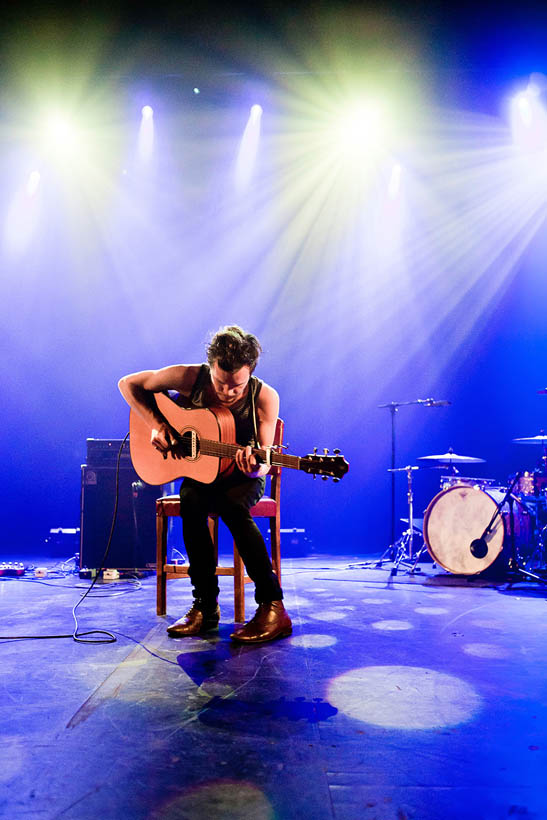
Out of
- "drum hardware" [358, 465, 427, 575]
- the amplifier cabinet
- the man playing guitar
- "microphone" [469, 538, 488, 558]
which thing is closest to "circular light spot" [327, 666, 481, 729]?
the man playing guitar

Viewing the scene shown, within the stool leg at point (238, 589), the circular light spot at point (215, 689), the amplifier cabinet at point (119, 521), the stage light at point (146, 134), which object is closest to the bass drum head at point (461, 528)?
the amplifier cabinet at point (119, 521)

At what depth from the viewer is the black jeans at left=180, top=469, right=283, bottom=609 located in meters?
2.89

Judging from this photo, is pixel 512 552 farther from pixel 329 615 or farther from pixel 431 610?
pixel 329 615

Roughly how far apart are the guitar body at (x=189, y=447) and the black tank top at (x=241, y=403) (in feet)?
0.20

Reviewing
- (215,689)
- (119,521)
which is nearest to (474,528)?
(119,521)

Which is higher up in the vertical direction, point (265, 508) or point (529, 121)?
point (529, 121)

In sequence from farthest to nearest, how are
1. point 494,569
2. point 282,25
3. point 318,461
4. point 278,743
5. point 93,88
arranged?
point 93,88
point 494,569
point 282,25
point 318,461
point 278,743

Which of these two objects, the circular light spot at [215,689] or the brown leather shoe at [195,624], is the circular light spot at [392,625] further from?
the circular light spot at [215,689]

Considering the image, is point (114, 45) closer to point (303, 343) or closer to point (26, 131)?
point (26, 131)

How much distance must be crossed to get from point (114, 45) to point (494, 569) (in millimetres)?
5332

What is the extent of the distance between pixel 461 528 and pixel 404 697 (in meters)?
3.40

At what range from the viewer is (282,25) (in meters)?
4.24

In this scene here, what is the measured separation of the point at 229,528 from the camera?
2.94 metres

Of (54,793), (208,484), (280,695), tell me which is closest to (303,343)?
(208,484)
